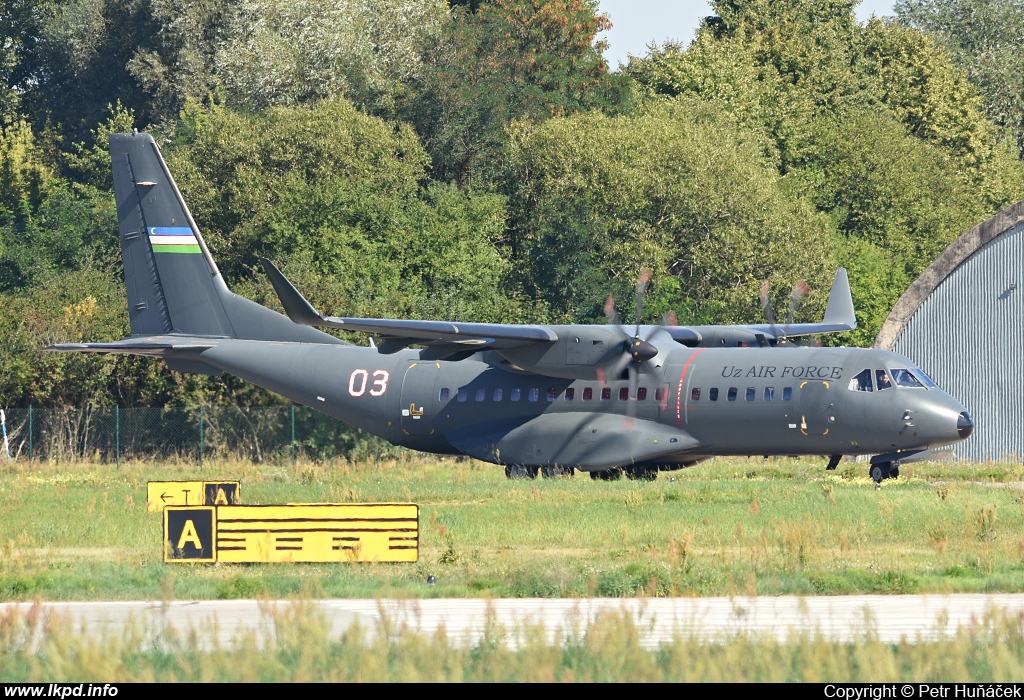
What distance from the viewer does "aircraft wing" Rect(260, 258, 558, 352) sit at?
85.7ft

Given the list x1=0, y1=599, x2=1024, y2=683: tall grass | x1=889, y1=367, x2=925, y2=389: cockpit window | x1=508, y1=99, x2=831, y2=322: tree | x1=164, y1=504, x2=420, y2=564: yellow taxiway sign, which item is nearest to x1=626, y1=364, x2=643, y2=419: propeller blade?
x1=889, y1=367, x2=925, y2=389: cockpit window

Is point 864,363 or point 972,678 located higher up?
point 864,363

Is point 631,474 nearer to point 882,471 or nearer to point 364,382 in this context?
point 882,471

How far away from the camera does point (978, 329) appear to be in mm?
39594

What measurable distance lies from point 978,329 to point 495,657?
103 feet

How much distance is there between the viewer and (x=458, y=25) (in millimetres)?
65625

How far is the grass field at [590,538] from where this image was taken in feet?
54.9

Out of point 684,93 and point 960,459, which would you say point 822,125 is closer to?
point 684,93

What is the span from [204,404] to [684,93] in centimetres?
3334

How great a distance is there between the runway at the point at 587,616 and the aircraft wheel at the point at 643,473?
51.9 feet

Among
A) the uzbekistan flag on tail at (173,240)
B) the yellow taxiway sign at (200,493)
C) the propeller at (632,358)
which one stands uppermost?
the uzbekistan flag on tail at (173,240)

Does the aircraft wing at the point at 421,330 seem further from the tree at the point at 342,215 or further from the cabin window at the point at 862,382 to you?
the tree at the point at 342,215

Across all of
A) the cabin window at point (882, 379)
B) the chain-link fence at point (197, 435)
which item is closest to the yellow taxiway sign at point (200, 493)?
the cabin window at point (882, 379)

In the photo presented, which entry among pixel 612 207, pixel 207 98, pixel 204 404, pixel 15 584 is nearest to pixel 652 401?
pixel 15 584
